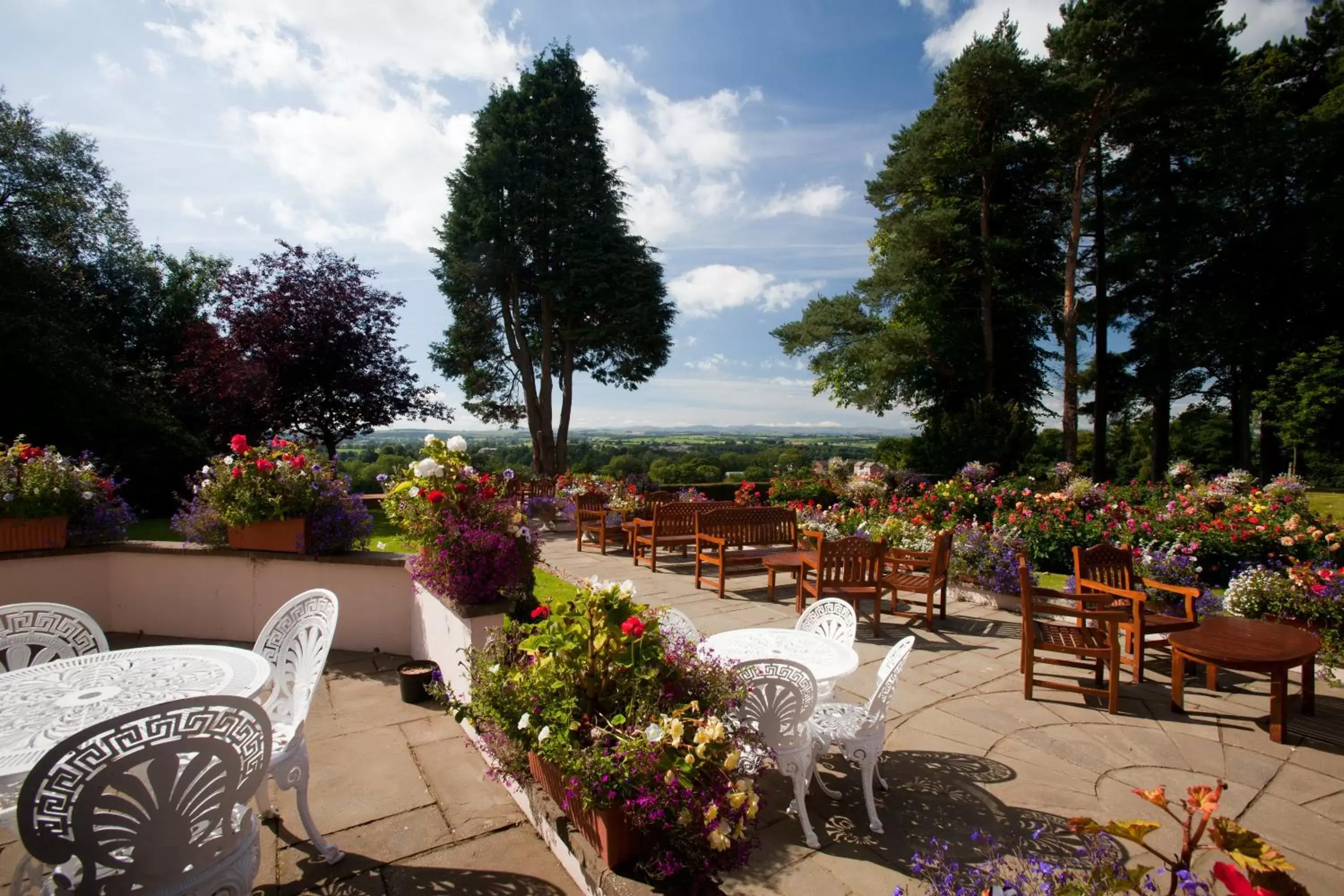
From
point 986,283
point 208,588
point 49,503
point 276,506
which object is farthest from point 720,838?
point 986,283

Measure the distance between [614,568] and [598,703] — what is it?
243 inches

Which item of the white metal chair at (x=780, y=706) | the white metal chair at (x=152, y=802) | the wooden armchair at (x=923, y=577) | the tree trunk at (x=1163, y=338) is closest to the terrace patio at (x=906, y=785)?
the white metal chair at (x=780, y=706)

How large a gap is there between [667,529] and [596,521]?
8.52ft

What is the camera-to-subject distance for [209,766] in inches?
65.1

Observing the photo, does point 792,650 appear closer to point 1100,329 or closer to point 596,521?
point 596,521

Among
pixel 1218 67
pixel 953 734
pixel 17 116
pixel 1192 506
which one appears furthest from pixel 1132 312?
pixel 17 116

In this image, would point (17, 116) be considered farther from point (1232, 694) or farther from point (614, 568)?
point (1232, 694)

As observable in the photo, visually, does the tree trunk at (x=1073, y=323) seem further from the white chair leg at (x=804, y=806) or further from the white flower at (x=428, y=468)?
the white flower at (x=428, y=468)

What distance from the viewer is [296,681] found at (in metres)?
2.70

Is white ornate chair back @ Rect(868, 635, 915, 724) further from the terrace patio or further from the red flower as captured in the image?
the red flower

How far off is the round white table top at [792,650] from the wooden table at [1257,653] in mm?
2206

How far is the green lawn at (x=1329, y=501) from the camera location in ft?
43.5

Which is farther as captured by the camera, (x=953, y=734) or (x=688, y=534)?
(x=688, y=534)

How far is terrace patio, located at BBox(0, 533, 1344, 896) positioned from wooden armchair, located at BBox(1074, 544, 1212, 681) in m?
0.28
